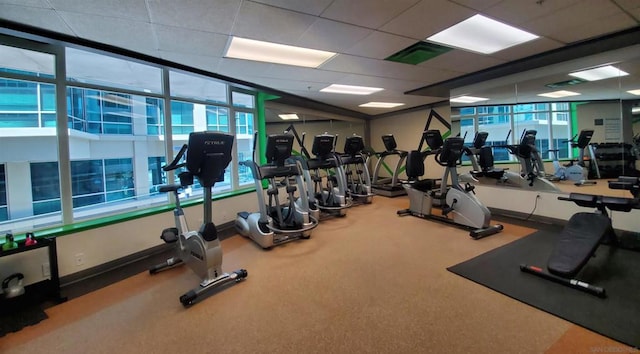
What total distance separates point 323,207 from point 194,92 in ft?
10.5

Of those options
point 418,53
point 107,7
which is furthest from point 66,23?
point 418,53

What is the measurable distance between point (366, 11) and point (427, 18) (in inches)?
27.1

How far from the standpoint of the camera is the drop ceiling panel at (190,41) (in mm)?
2873

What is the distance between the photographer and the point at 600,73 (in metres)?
3.99

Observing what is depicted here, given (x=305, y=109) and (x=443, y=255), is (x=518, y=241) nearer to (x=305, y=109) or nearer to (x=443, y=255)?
(x=443, y=255)

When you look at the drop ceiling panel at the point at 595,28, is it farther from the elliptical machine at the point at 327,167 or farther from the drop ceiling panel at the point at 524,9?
the elliptical machine at the point at 327,167

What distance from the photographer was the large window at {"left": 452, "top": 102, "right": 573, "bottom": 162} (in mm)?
4680

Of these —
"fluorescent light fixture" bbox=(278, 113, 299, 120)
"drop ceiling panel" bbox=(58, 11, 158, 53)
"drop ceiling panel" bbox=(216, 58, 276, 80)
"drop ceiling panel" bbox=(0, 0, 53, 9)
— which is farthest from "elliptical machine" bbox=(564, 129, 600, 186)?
"drop ceiling panel" bbox=(0, 0, 53, 9)

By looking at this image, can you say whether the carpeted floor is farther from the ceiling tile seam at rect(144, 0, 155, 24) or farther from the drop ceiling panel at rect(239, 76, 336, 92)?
the drop ceiling panel at rect(239, 76, 336, 92)

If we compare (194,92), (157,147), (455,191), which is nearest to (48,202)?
(157,147)

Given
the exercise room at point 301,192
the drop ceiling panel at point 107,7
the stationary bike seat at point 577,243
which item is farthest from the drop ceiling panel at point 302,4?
the stationary bike seat at point 577,243

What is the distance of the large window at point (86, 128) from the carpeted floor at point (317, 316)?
137 cm

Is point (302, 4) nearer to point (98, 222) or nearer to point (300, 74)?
point (300, 74)

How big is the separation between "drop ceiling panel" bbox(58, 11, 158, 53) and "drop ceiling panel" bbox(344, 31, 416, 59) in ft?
7.93
